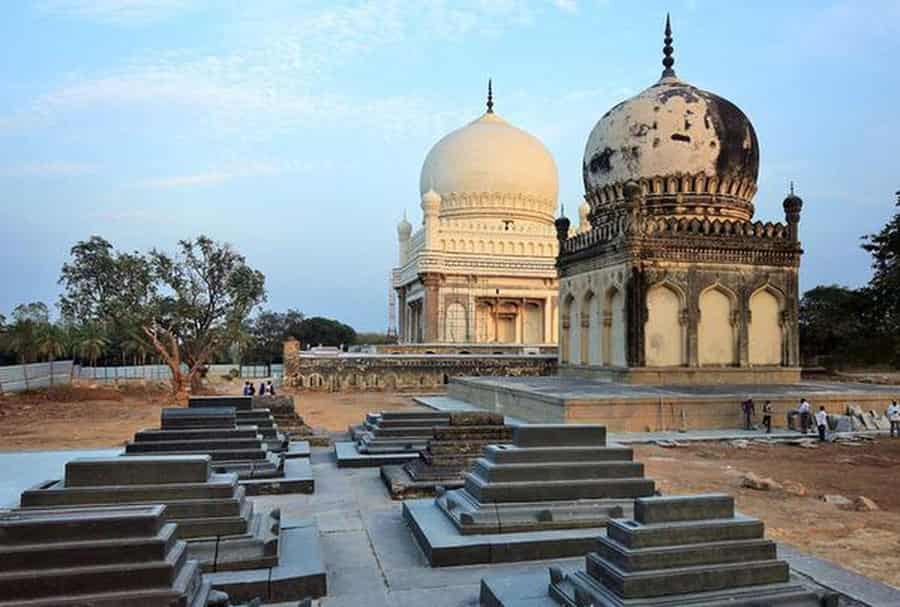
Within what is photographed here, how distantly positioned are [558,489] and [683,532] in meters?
2.75

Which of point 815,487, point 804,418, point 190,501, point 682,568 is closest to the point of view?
point 682,568

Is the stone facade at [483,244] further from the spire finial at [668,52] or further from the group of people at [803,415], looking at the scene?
the group of people at [803,415]

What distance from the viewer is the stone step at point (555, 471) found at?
7793 millimetres

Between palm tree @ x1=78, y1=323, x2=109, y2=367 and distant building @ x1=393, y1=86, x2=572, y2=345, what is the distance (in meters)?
20.9

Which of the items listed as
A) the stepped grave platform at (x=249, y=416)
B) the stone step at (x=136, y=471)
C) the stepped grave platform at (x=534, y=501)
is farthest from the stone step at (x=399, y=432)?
the stone step at (x=136, y=471)

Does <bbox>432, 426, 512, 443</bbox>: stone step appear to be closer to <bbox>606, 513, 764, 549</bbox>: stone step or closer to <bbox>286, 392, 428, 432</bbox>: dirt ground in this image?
<bbox>606, 513, 764, 549</bbox>: stone step

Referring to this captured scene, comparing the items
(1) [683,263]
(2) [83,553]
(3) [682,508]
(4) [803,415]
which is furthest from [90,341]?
(3) [682,508]

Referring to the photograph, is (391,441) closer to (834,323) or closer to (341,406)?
(341,406)

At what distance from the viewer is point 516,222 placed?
4869 centimetres

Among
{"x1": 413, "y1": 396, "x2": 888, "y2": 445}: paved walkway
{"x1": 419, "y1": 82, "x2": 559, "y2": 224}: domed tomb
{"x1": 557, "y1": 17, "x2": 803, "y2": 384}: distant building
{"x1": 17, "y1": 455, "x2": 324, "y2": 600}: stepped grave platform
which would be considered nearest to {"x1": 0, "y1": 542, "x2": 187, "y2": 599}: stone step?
{"x1": 17, "y1": 455, "x2": 324, "y2": 600}: stepped grave platform

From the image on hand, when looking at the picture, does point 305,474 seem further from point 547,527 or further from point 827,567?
point 827,567

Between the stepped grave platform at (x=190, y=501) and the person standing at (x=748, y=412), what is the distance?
1428cm

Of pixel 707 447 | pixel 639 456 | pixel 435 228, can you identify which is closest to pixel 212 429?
pixel 639 456

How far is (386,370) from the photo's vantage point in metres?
36.0
